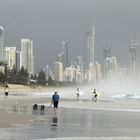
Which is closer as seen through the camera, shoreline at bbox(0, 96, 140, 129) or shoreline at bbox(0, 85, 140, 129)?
shoreline at bbox(0, 96, 140, 129)

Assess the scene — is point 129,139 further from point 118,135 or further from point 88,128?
point 88,128

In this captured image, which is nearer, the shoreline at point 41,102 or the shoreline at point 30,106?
the shoreline at point 30,106

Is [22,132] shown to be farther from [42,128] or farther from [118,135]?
[118,135]

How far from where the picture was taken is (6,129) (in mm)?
20203

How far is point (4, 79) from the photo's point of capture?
17200cm

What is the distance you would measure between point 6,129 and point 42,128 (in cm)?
177

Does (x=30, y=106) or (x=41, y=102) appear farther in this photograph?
(x=41, y=102)

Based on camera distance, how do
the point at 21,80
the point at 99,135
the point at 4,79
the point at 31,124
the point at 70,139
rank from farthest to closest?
the point at 21,80, the point at 4,79, the point at 31,124, the point at 99,135, the point at 70,139

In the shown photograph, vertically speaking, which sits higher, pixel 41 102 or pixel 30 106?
pixel 41 102

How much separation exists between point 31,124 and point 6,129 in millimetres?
3029

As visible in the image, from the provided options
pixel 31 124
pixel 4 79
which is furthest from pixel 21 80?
pixel 31 124

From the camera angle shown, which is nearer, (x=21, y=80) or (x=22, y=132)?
(x=22, y=132)

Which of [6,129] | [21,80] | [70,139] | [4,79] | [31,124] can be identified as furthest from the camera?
[21,80]

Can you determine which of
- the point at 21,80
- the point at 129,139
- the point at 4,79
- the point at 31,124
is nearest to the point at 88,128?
the point at 31,124
